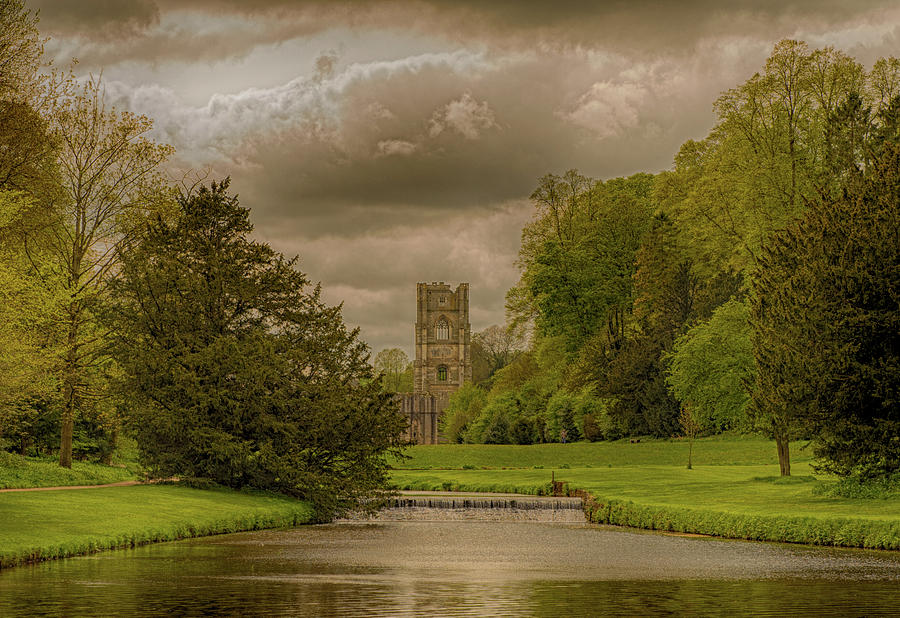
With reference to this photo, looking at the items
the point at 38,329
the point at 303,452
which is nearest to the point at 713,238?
the point at 303,452

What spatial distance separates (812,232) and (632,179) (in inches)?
1956

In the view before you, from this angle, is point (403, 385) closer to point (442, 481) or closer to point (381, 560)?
point (442, 481)

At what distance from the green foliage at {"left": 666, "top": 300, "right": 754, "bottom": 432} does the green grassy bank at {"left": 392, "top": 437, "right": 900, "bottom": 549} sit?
115 inches

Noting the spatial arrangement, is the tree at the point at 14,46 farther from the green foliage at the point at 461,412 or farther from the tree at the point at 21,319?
the green foliage at the point at 461,412

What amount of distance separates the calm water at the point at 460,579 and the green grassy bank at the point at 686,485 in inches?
53.6

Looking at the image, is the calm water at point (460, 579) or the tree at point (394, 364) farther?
the tree at point (394, 364)

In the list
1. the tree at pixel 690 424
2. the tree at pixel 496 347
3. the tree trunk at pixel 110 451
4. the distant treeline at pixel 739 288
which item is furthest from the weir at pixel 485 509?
the tree at pixel 496 347

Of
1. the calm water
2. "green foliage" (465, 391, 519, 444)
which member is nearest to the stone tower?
"green foliage" (465, 391, 519, 444)

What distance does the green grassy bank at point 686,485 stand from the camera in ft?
83.9

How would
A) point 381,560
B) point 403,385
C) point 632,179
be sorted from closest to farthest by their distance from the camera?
point 381,560, point 632,179, point 403,385

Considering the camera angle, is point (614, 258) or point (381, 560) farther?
point (614, 258)

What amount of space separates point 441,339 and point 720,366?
363ft

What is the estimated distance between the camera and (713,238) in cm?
5897

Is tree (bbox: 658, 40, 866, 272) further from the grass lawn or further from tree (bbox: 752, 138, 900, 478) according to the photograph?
the grass lawn
